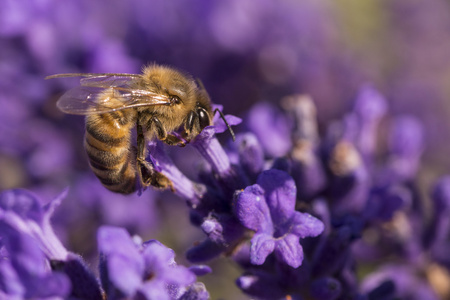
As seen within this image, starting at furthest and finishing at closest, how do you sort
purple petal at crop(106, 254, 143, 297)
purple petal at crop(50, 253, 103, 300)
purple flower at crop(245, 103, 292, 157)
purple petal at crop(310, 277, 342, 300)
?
purple flower at crop(245, 103, 292, 157)
purple petal at crop(310, 277, 342, 300)
purple petal at crop(50, 253, 103, 300)
purple petal at crop(106, 254, 143, 297)

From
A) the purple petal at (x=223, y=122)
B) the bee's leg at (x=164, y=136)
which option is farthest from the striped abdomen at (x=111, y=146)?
the purple petal at (x=223, y=122)

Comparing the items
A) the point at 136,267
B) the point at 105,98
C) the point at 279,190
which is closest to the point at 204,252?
the point at 279,190

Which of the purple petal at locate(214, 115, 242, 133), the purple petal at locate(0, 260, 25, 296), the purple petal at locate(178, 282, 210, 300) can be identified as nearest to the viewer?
the purple petal at locate(0, 260, 25, 296)

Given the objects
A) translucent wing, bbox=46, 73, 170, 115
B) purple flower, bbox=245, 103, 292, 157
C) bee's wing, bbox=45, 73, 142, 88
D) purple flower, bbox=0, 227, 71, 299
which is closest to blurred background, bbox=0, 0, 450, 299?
purple flower, bbox=245, 103, 292, 157

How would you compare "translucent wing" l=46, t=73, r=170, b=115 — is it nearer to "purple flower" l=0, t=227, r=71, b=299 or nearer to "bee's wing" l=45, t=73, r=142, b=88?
"bee's wing" l=45, t=73, r=142, b=88

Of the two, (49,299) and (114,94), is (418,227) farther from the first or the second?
(49,299)

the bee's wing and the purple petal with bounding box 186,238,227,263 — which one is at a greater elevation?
the bee's wing

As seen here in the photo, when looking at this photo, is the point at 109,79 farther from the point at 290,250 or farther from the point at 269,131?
the point at 269,131

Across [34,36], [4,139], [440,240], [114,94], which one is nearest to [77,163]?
[4,139]
